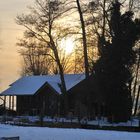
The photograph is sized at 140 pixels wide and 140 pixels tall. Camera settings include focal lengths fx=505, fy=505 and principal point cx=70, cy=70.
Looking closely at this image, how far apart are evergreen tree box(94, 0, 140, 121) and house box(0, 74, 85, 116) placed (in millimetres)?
18343

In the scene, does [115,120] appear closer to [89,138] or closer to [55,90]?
[55,90]

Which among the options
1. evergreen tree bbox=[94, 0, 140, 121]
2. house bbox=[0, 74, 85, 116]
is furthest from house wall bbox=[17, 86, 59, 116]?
evergreen tree bbox=[94, 0, 140, 121]

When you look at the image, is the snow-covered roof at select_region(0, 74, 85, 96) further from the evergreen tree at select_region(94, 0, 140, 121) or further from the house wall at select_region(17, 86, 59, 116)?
the evergreen tree at select_region(94, 0, 140, 121)

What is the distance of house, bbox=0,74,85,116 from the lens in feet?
232

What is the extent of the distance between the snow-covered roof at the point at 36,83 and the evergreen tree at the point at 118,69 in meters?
18.8

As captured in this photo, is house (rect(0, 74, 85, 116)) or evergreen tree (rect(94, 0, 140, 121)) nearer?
evergreen tree (rect(94, 0, 140, 121))

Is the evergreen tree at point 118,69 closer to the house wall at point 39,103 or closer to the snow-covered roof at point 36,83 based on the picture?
the snow-covered roof at point 36,83

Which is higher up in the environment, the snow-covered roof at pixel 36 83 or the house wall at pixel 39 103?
the snow-covered roof at pixel 36 83

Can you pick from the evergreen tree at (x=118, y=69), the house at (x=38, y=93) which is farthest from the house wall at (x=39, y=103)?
the evergreen tree at (x=118, y=69)

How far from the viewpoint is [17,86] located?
7906 cm

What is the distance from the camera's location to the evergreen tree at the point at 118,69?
5047cm

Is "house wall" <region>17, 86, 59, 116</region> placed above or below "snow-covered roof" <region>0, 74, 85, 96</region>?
below

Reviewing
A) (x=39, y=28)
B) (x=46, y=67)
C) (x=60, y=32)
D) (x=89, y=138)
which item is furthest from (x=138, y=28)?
(x=46, y=67)

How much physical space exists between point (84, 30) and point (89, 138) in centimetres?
3537
